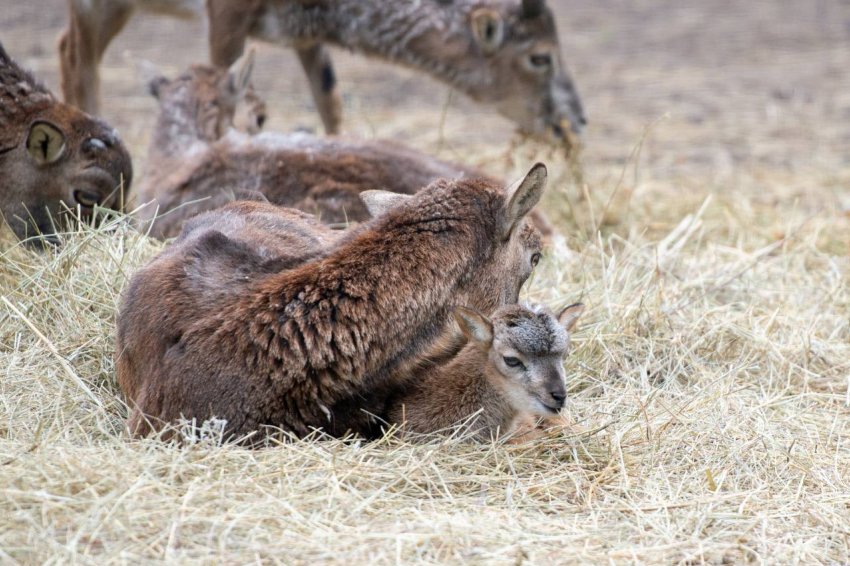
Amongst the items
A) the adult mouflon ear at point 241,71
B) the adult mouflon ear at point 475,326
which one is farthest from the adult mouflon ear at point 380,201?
the adult mouflon ear at point 241,71

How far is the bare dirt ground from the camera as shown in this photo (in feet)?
11.2

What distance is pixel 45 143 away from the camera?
6105mm

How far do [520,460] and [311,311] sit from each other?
3.46 ft

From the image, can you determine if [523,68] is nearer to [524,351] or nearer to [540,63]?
[540,63]

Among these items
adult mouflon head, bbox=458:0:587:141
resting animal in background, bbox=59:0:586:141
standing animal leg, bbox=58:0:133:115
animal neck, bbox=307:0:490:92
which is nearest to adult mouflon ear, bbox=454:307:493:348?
resting animal in background, bbox=59:0:586:141

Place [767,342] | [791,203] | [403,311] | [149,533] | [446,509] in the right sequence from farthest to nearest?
[791,203] → [767,342] → [403,311] → [446,509] → [149,533]

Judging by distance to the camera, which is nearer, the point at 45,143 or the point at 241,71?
the point at 45,143

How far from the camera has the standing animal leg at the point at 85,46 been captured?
920cm

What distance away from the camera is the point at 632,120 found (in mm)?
12438

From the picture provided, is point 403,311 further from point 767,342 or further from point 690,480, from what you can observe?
point 767,342

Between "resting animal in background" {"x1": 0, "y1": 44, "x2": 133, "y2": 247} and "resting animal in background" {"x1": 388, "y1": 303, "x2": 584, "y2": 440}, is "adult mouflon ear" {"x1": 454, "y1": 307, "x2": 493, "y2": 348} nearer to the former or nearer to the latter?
"resting animal in background" {"x1": 388, "y1": 303, "x2": 584, "y2": 440}

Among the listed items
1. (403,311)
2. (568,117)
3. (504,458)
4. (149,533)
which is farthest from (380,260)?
(568,117)

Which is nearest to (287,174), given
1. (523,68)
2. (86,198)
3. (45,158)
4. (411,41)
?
(86,198)

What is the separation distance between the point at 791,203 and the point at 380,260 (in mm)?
6396
